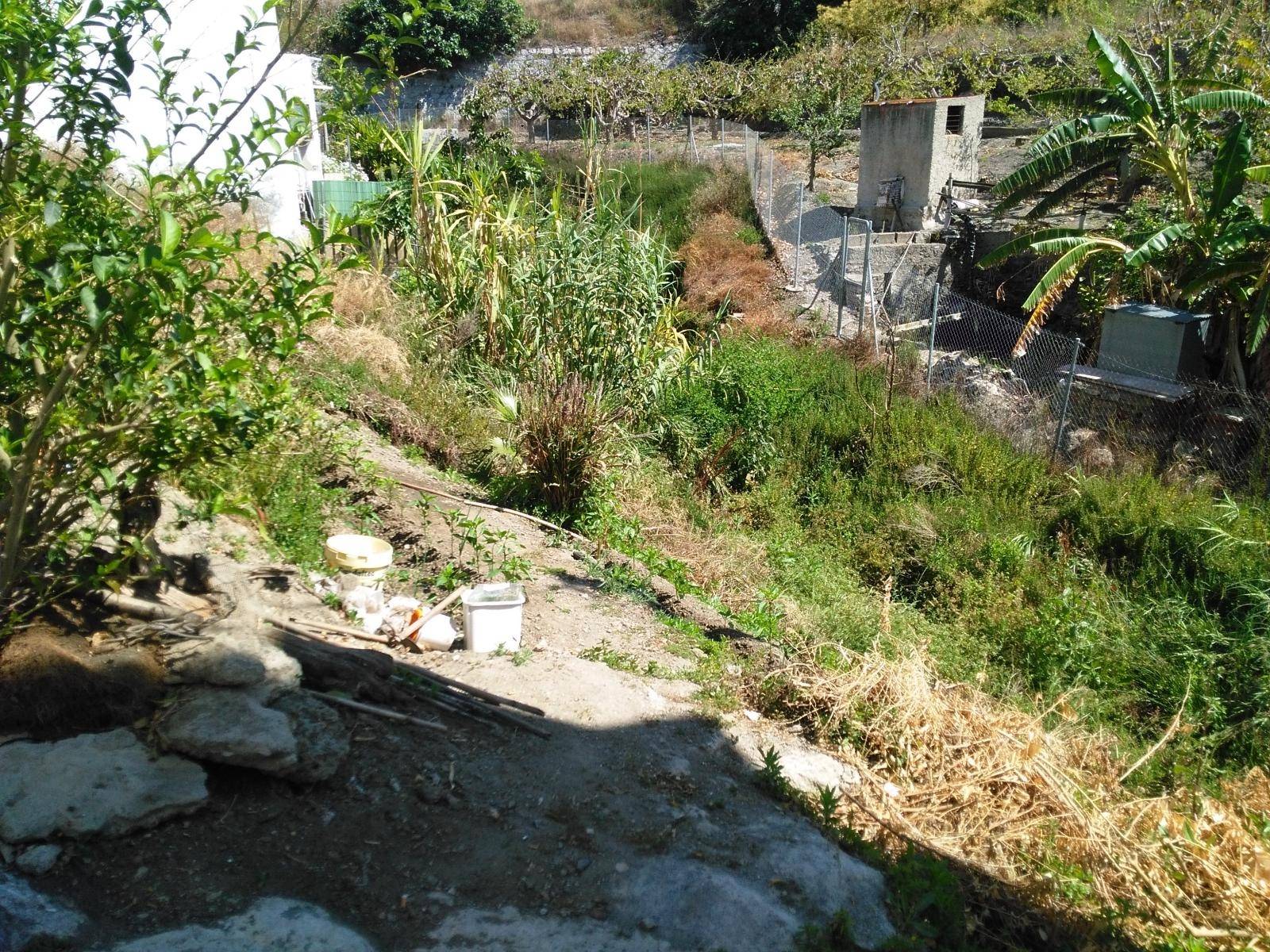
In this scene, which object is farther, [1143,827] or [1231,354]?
[1231,354]

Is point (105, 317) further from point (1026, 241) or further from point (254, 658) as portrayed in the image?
point (1026, 241)

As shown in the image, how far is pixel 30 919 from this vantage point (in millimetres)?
3070

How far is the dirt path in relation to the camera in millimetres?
3463

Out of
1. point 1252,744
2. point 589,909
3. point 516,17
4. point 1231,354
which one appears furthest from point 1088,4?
point 589,909

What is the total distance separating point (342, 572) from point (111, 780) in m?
2.77

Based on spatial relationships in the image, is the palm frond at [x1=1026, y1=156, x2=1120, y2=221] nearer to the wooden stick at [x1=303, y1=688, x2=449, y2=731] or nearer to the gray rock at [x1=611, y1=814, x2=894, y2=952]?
the gray rock at [x1=611, y1=814, x2=894, y2=952]

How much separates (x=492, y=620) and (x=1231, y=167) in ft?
30.4

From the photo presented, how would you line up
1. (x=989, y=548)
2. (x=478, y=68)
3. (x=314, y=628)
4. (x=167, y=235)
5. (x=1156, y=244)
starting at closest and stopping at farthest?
(x=167, y=235) → (x=314, y=628) → (x=989, y=548) → (x=1156, y=244) → (x=478, y=68)

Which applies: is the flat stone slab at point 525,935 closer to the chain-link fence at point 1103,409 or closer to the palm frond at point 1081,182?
the chain-link fence at point 1103,409

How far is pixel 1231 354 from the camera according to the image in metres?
10.7

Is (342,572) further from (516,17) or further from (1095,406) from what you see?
(516,17)

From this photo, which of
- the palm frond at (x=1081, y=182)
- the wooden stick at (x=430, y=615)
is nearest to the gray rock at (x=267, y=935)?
the wooden stick at (x=430, y=615)

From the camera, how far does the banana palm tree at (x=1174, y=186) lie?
10.4 meters

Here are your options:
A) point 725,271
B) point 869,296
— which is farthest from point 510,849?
point 725,271
